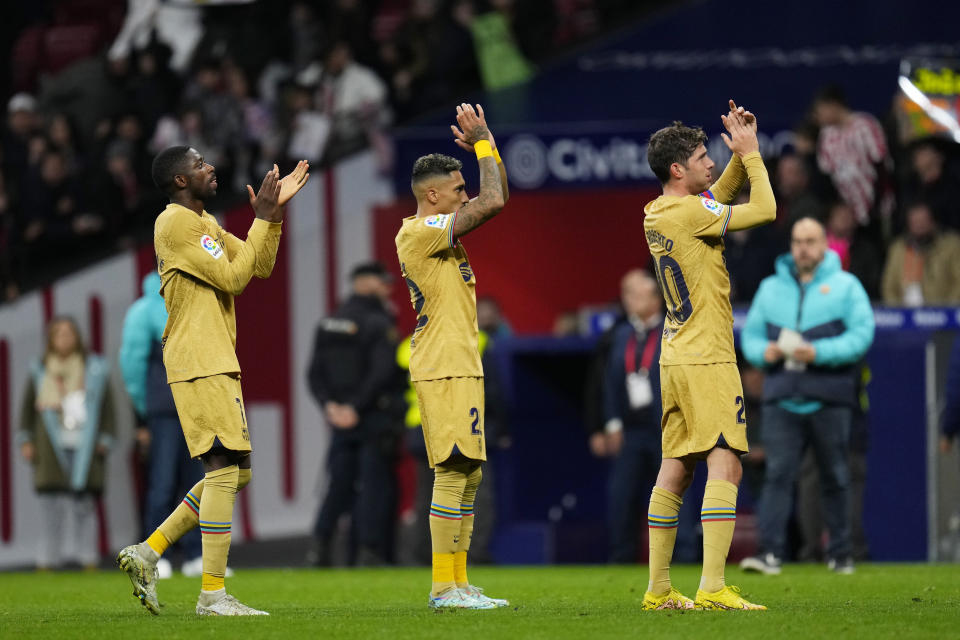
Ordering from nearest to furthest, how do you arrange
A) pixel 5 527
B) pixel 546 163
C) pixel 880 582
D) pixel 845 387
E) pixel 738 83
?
pixel 880 582 < pixel 845 387 < pixel 5 527 < pixel 546 163 < pixel 738 83

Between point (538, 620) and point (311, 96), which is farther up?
point (311, 96)

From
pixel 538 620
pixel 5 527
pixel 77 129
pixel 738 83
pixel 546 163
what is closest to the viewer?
pixel 538 620

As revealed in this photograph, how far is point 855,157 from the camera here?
582 inches

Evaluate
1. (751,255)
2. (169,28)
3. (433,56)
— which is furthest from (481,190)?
(169,28)

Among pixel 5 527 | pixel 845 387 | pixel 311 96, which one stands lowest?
pixel 5 527

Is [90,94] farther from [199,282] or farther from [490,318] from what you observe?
[199,282]

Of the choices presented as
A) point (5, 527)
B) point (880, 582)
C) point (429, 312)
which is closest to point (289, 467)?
point (5, 527)

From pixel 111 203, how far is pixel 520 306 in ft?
18.5

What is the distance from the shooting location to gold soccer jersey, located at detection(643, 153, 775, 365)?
764cm

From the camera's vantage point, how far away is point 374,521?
44.8ft

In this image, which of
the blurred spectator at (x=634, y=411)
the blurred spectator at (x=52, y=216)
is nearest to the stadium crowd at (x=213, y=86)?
the blurred spectator at (x=52, y=216)

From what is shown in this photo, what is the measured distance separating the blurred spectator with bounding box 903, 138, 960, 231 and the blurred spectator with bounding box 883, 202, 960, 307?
63 cm

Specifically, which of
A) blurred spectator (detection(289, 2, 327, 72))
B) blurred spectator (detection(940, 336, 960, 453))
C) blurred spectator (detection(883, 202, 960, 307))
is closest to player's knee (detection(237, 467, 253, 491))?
blurred spectator (detection(940, 336, 960, 453))

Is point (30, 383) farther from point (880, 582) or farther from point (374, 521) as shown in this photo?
point (880, 582)
